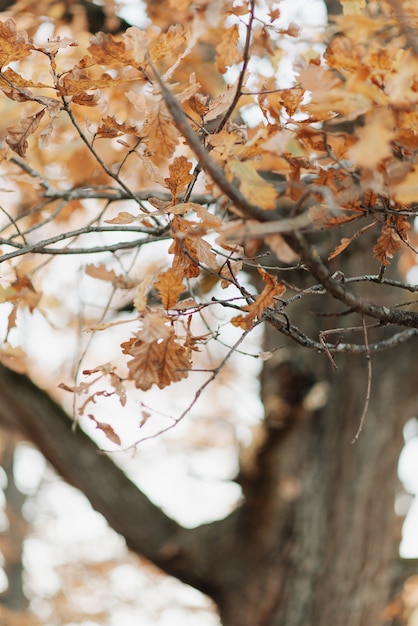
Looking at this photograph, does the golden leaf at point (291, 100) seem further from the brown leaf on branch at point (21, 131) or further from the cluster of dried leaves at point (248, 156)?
the brown leaf on branch at point (21, 131)

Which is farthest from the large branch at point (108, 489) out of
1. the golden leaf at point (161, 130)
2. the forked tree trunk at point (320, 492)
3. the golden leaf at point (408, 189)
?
the golden leaf at point (408, 189)

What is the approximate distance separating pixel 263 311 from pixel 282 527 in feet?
5.41

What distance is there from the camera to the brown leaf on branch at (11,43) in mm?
721

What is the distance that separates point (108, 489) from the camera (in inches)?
84.6

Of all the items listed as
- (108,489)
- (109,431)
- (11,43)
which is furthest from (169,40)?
(108,489)

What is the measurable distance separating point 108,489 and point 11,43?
1744 millimetres

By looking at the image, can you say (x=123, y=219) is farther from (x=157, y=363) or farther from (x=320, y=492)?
(x=320, y=492)

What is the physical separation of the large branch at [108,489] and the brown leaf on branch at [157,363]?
148cm

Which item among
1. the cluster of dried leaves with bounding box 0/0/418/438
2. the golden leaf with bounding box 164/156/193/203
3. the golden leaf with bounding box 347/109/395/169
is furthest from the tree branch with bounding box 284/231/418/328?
the golden leaf with bounding box 164/156/193/203

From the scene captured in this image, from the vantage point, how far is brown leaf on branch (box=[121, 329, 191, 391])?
695mm

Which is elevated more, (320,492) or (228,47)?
(228,47)

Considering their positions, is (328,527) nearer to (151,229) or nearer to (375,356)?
(375,356)

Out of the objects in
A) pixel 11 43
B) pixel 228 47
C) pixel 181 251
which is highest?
pixel 228 47

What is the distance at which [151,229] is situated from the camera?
103cm
